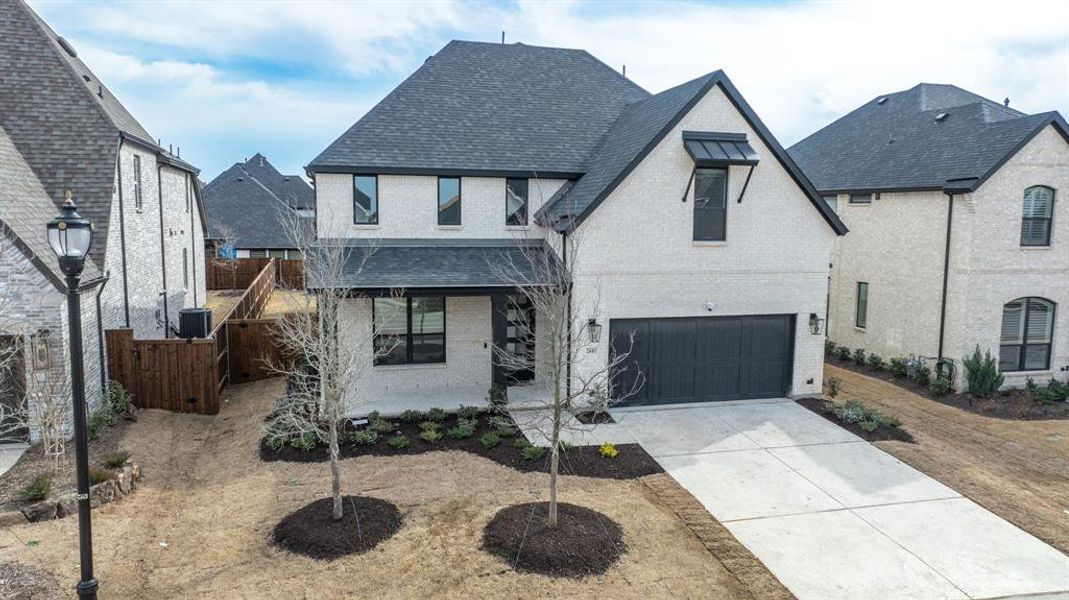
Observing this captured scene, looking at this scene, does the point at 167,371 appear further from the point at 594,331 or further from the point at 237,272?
the point at 237,272

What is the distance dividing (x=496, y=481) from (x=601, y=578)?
11.7 feet

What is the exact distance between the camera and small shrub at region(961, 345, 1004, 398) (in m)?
18.4

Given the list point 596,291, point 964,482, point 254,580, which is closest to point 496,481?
point 254,580

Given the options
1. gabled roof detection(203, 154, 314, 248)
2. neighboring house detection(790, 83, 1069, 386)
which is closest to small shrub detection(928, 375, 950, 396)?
neighboring house detection(790, 83, 1069, 386)

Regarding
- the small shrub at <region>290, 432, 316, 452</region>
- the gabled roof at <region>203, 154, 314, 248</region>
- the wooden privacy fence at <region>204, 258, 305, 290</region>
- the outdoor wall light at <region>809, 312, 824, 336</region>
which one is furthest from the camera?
the gabled roof at <region>203, 154, 314, 248</region>

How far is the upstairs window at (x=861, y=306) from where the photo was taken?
2281cm

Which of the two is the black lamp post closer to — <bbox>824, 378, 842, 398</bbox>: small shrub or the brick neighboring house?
the brick neighboring house

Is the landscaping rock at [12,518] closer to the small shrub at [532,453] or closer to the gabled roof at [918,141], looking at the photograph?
the small shrub at [532,453]

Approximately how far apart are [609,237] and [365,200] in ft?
20.8

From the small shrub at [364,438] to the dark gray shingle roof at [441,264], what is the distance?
3.28m

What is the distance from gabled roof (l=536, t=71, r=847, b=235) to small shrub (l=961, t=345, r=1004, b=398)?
5354mm

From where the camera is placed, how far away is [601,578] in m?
8.91

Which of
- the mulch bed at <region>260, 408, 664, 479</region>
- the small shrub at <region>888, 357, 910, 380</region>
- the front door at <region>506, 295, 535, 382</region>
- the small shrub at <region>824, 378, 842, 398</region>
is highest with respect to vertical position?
the front door at <region>506, 295, 535, 382</region>

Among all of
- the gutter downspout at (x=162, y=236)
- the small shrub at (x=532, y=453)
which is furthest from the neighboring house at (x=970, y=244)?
the gutter downspout at (x=162, y=236)
